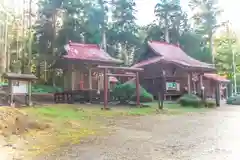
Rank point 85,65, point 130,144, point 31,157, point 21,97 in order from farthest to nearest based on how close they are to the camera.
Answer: point 85,65 < point 21,97 < point 130,144 < point 31,157

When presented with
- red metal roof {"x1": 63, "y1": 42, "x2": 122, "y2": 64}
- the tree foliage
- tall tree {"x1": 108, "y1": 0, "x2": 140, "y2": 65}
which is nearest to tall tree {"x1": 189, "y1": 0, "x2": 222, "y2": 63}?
the tree foliage

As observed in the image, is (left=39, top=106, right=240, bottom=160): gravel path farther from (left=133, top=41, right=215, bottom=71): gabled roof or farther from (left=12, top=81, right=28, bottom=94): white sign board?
(left=133, top=41, right=215, bottom=71): gabled roof

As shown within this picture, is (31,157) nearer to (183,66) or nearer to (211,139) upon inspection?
(211,139)

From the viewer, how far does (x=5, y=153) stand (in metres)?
5.96

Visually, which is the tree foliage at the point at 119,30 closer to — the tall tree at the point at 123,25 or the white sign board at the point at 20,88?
the tall tree at the point at 123,25

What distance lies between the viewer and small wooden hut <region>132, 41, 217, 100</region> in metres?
24.7

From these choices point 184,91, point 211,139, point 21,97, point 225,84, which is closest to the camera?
point 211,139

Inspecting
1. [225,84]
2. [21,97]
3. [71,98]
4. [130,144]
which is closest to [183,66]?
[71,98]

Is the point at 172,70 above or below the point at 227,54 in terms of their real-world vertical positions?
below

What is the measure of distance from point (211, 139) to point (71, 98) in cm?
1427

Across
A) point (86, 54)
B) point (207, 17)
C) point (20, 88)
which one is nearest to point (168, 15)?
point (207, 17)

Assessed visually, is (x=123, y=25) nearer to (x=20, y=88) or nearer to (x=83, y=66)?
(x=83, y=66)

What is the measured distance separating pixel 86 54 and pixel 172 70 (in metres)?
7.76

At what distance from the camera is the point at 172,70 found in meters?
26.4
